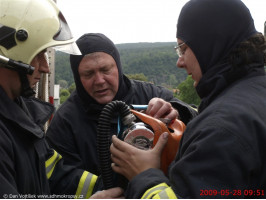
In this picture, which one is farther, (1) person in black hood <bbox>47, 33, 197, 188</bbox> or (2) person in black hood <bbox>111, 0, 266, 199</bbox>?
(1) person in black hood <bbox>47, 33, 197, 188</bbox>

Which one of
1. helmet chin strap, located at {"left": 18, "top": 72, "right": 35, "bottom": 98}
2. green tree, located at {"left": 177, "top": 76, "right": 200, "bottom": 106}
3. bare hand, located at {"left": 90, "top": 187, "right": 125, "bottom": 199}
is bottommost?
green tree, located at {"left": 177, "top": 76, "right": 200, "bottom": 106}

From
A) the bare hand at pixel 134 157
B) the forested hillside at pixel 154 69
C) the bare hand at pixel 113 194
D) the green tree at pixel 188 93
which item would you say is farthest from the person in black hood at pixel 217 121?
the forested hillside at pixel 154 69

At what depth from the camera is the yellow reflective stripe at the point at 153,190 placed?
1.77m

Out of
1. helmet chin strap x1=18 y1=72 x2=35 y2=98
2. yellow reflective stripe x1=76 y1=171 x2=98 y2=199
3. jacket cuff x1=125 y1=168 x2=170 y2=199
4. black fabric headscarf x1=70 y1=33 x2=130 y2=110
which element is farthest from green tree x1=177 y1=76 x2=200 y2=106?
jacket cuff x1=125 y1=168 x2=170 y2=199

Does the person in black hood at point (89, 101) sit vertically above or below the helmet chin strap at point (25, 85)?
below

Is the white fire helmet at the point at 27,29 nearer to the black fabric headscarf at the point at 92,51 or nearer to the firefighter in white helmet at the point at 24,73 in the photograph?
the firefighter in white helmet at the point at 24,73

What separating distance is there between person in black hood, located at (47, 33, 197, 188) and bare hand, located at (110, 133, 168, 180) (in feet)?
3.00

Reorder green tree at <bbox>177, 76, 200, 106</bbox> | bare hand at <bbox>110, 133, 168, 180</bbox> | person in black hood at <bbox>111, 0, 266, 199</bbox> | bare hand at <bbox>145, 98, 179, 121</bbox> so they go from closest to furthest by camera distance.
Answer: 1. person in black hood at <bbox>111, 0, 266, 199</bbox>
2. bare hand at <bbox>110, 133, 168, 180</bbox>
3. bare hand at <bbox>145, 98, 179, 121</bbox>
4. green tree at <bbox>177, 76, 200, 106</bbox>

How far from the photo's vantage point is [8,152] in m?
2.12

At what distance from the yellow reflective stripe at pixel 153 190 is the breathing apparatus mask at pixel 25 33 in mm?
1211

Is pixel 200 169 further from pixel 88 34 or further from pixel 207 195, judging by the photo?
pixel 88 34

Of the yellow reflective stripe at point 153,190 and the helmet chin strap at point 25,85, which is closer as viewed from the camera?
the yellow reflective stripe at point 153,190

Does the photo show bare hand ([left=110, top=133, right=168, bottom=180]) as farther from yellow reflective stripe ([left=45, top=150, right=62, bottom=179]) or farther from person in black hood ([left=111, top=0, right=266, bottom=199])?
yellow reflective stripe ([left=45, top=150, right=62, bottom=179])

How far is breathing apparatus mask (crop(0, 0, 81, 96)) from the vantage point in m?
2.31
